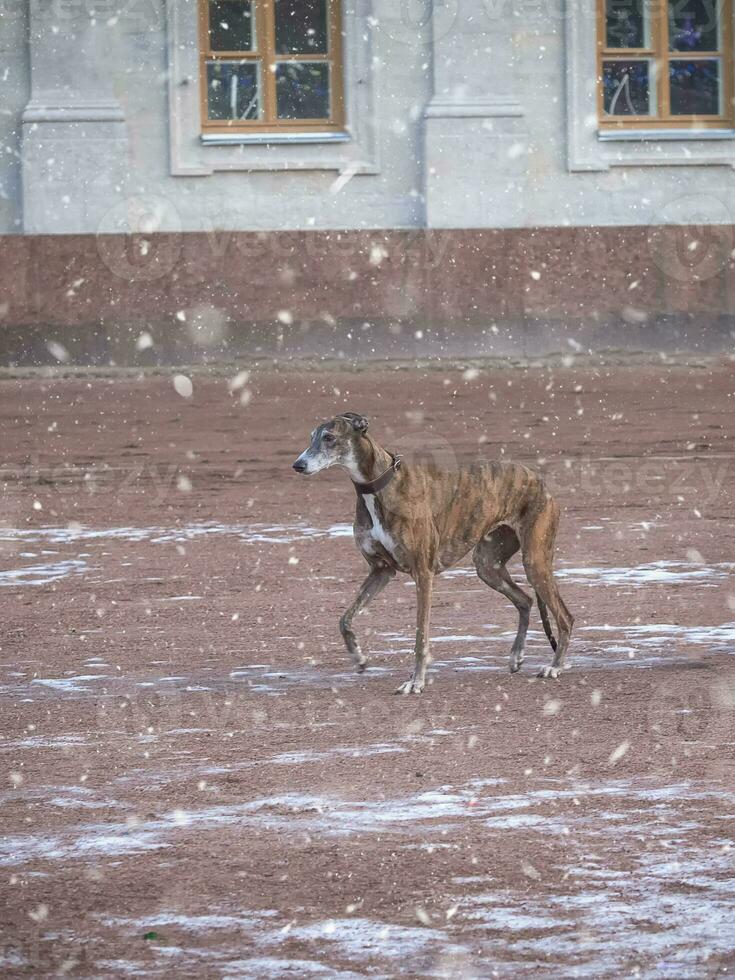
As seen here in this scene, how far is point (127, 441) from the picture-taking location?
18.0 metres

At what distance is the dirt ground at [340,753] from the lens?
495 cm

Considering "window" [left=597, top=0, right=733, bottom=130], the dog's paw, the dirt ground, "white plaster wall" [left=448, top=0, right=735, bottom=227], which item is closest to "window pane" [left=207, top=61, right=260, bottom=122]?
"white plaster wall" [left=448, top=0, right=735, bottom=227]

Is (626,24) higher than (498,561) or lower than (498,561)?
higher

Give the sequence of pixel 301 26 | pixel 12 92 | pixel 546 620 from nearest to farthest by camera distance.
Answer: pixel 546 620 → pixel 12 92 → pixel 301 26

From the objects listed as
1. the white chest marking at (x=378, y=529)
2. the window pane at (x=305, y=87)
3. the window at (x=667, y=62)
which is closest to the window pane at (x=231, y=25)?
the window pane at (x=305, y=87)

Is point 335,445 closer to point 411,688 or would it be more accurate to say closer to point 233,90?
point 411,688

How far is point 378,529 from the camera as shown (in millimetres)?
8172

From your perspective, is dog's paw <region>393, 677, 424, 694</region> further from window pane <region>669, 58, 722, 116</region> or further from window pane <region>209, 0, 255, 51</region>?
window pane <region>669, 58, 722, 116</region>

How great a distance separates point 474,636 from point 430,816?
3.38 metres

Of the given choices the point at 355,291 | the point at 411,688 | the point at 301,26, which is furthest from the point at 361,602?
the point at 301,26

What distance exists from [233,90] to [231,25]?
74 centimetres

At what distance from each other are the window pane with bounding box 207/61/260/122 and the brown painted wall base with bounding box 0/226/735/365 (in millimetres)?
2012

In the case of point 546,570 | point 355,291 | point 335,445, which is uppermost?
point 355,291

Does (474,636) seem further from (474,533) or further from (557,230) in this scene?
(557,230)
